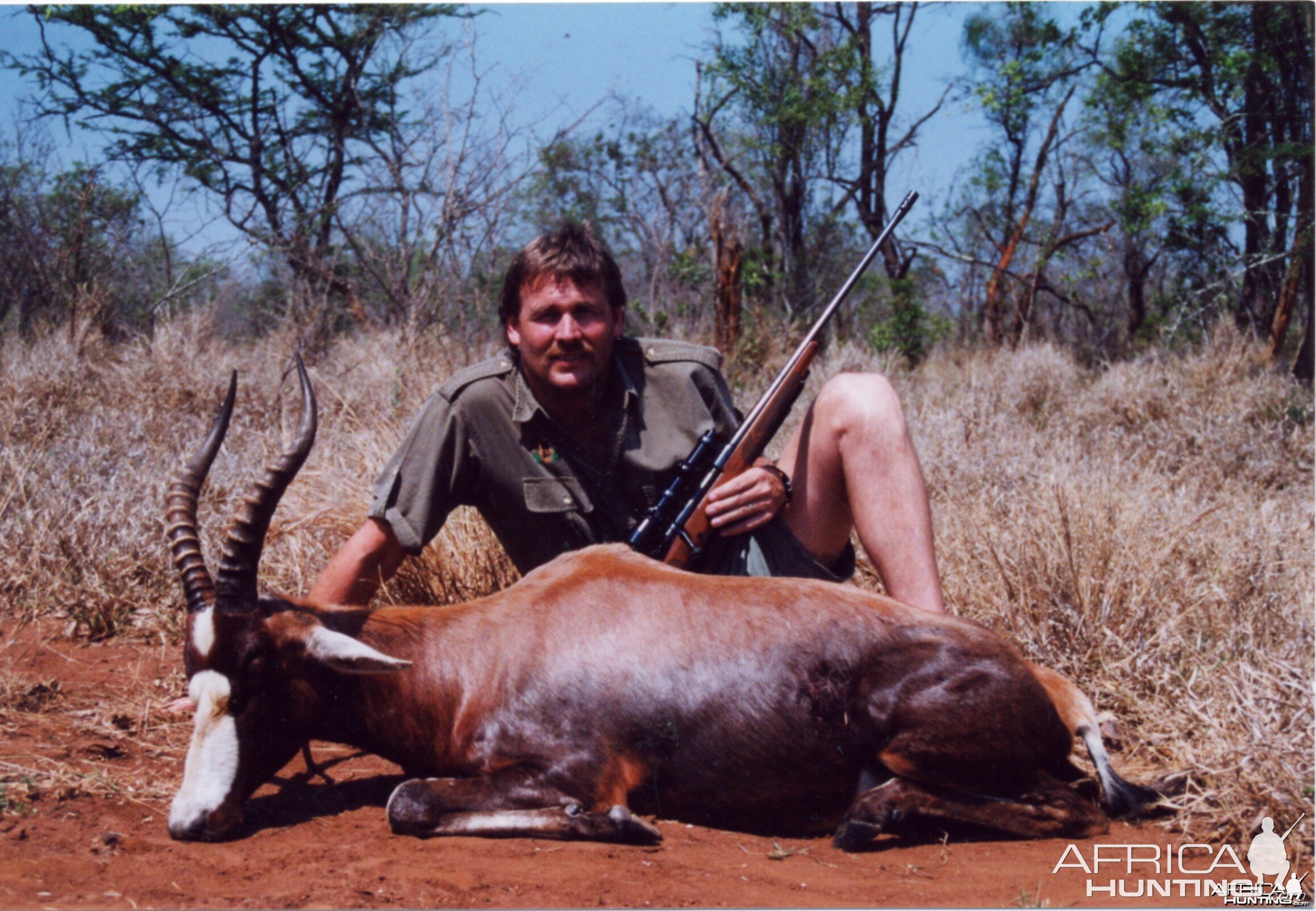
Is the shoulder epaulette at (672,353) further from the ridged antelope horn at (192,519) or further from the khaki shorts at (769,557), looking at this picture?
the ridged antelope horn at (192,519)

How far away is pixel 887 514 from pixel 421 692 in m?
1.73

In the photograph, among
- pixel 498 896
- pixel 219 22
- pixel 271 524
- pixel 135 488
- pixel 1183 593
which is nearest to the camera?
pixel 498 896

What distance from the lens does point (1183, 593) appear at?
14.8ft

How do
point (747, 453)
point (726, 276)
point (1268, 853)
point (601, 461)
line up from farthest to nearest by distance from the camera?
point (726, 276), point (601, 461), point (747, 453), point (1268, 853)

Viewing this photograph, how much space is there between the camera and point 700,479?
4.25m

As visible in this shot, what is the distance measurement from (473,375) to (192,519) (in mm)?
1259

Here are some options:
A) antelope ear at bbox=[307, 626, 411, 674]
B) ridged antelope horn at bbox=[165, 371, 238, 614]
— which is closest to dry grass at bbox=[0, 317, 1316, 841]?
ridged antelope horn at bbox=[165, 371, 238, 614]

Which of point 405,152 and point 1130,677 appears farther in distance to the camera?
point 405,152

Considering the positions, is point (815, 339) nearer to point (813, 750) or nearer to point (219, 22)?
point (813, 750)

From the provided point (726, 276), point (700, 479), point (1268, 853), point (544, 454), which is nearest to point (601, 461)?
point (544, 454)

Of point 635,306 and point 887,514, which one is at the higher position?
point 635,306

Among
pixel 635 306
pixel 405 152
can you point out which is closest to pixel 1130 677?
pixel 405 152

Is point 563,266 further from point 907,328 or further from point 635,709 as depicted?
point 907,328

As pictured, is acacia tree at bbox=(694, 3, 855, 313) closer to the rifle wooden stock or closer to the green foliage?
the green foliage
